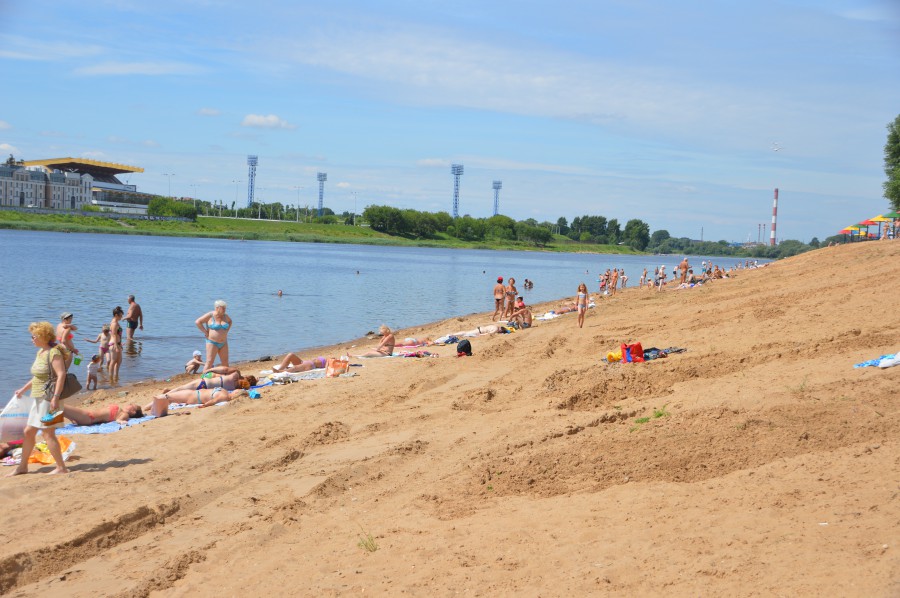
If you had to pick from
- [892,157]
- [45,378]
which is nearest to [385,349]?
[45,378]

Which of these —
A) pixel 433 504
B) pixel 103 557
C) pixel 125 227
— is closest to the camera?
pixel 103 557

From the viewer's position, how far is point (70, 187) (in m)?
141

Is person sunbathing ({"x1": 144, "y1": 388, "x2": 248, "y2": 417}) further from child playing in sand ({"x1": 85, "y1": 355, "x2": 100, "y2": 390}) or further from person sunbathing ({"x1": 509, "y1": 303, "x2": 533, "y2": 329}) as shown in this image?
person sunbathing ({"x1": 509, "y1": 303, "x2": 533, "y2": 329})

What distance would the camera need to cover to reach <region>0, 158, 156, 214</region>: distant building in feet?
429

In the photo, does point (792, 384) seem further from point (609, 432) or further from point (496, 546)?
point (496, 546)

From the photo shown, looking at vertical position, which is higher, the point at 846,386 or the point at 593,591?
the point at 846,386

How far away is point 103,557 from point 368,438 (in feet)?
11.4

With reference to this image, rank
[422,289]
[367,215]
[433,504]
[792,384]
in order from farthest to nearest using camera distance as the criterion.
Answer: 1. [367,215]
2. [422,289]
3. [792,384]
4. [433,504]

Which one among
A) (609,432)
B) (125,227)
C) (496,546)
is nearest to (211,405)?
(609,432)

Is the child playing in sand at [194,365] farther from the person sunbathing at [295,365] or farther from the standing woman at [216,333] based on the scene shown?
the standing woman at [216,333]

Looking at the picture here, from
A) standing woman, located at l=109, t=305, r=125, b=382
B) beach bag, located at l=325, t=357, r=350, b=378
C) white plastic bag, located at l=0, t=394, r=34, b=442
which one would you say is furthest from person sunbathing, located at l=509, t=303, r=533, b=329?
white plastic bag, located at l=0, t=394, r=34, b=442

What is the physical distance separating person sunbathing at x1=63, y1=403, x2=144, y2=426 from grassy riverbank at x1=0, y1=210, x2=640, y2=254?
368ft

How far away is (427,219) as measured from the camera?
161 metres

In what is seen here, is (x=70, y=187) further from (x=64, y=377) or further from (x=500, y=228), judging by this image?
(x=64, y=377)
